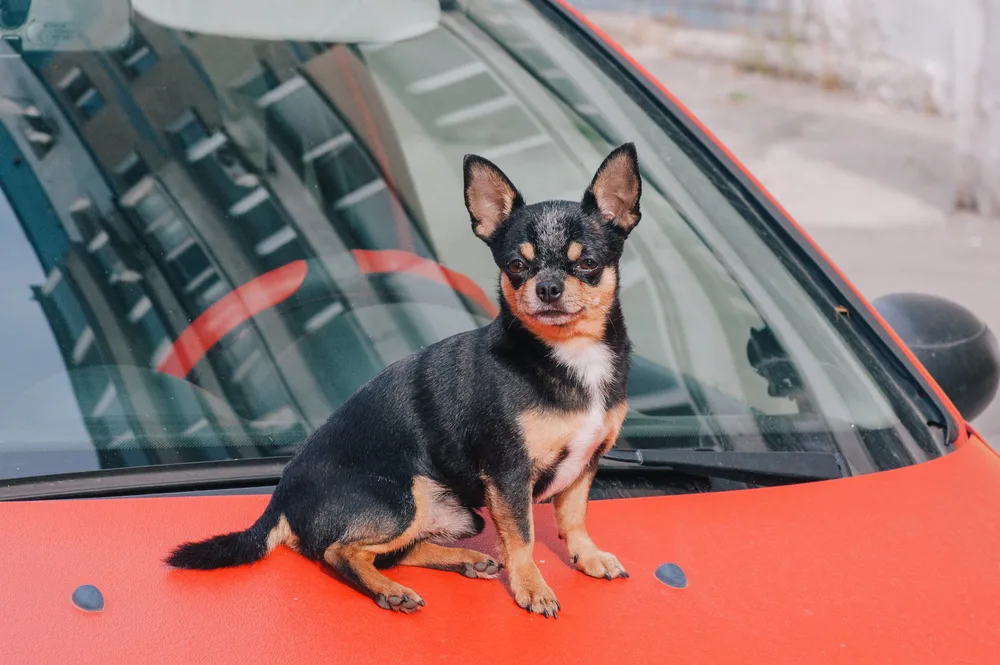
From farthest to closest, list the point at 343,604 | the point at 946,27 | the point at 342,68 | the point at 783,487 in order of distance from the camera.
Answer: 1. the point at 946,27
2. the point at 342,68
3. the point at 783,487
4. the point at 343,604

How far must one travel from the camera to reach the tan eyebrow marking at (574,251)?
152 cm

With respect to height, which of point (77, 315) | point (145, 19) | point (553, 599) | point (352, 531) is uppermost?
point (145, 19)

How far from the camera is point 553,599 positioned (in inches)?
58.0

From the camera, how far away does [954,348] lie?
7.19ft

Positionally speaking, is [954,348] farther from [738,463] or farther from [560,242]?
[560,242]

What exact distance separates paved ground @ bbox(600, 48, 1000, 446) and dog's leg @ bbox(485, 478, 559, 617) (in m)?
3.45

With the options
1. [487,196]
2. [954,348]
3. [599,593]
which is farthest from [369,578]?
[954,348]

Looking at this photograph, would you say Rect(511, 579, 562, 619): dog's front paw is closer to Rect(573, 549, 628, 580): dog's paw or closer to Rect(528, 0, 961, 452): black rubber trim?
Rect(573, 549, 628, 580): dog's paw

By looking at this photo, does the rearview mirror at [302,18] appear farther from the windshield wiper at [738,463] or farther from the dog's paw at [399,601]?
the dog's paw at [399,601]

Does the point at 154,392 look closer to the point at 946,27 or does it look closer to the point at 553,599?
the point at 553,599

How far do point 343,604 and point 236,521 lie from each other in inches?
9.3

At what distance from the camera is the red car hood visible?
4.44 ft

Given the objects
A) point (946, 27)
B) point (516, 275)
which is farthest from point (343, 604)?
point (946, 27)

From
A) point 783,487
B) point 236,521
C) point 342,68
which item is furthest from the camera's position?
point 342,68
